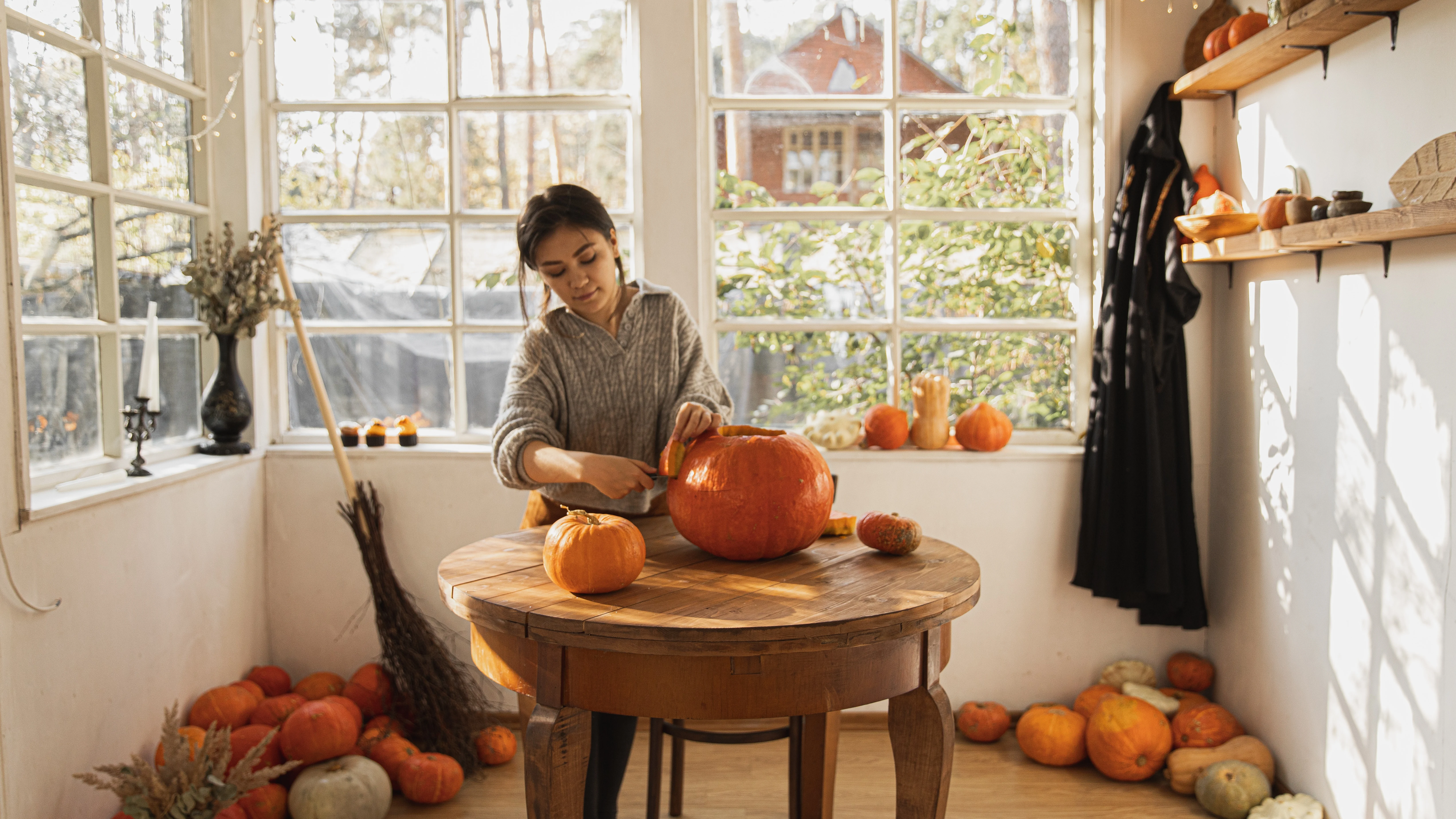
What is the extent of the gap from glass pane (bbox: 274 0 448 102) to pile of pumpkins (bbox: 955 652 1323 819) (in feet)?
8.58

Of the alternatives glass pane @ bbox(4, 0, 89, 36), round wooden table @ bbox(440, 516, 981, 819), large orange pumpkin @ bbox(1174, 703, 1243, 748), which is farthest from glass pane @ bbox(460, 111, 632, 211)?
large orange pumpkin @ bbox(1174, 703, 1243, 748)

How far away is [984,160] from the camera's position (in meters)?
3.01

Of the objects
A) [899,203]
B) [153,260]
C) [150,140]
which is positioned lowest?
[153,260]

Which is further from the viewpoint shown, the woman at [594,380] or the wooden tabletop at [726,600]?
the woman at [594,380]

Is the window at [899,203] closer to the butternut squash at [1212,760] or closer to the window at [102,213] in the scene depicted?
the butternut squash at [1212,760]

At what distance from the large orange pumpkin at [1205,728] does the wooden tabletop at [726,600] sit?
4.69 ft

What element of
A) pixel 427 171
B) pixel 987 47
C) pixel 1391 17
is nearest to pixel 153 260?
pixel 427 171

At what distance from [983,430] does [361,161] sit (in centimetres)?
213

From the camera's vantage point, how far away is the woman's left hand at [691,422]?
1580mm

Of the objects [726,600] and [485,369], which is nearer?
[726,600]

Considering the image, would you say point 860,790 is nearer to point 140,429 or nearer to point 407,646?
point 407,646

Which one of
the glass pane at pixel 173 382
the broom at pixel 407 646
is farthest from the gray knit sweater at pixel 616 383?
the glass pane at pixel 173 382

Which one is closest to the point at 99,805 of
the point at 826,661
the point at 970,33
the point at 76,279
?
the point at 76,279

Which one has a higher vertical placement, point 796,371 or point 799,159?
point 799,159
